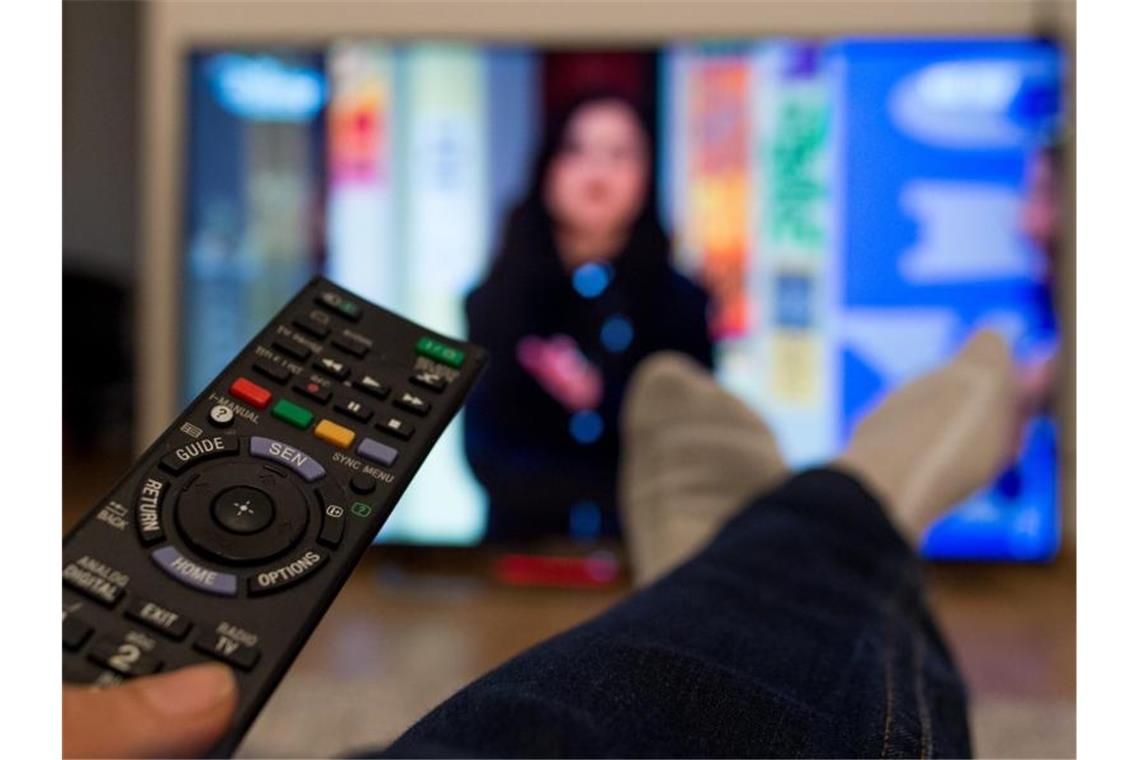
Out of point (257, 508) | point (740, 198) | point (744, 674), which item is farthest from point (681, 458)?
point (257, 508)

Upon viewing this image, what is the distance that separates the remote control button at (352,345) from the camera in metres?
0.32

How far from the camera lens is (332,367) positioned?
0.31 m

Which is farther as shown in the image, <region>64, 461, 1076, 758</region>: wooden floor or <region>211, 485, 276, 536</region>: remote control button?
<region>64, 461, 1076, 758</region>: wooden floor

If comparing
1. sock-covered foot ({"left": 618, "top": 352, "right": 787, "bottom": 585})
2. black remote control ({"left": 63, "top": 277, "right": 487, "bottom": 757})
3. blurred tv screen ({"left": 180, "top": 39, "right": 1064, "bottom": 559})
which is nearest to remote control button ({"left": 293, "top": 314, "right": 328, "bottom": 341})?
black remote control ({"left": 63, "top": 277, "right": 487, "bottom": 757})

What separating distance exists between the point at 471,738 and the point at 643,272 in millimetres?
718

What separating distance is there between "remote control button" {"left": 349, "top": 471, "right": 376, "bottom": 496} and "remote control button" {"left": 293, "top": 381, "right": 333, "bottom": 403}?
0.12ft

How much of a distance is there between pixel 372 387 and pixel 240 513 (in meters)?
0.07

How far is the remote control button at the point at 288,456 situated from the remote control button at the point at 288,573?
0.03 meters

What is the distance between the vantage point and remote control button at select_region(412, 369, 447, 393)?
0.31 meters

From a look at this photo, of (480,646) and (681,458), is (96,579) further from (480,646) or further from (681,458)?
(681,458)

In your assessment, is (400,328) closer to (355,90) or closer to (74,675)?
(74,675)

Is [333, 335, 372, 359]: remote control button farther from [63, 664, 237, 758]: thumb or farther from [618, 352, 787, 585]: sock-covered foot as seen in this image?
[618, 352, 787, 585]: sock-covered foot
